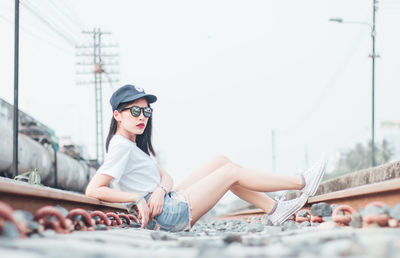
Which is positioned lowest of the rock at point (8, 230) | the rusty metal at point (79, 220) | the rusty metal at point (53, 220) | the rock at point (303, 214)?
the rock at point (303, 214)

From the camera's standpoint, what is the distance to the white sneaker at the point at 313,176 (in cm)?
383

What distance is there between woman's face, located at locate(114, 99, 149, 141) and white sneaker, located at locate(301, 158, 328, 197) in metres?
1.45

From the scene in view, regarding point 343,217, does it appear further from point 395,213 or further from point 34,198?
point 34,198

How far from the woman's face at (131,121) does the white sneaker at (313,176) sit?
1449 millimetres

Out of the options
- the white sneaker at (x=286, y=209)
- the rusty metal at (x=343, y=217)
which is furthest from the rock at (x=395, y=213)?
the white sneaker at (x=286, y=209)

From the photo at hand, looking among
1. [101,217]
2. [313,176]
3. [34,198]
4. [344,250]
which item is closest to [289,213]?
[313,176]

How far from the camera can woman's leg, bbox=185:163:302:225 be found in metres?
3.75

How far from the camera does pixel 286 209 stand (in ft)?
13.0

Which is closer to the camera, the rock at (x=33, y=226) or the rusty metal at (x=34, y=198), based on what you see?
the rock at (x=33, y=226)

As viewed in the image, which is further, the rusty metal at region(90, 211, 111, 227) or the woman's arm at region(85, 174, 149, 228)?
the woman's arm at region(85, 174, 149, 228)

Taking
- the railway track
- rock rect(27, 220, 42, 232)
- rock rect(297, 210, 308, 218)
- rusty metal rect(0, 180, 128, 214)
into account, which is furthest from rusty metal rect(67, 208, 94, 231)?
rock rect(297, 210, 308, 218)

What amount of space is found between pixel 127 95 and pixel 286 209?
5.52 feet

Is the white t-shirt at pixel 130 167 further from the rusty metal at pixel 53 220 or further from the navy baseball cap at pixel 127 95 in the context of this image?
the rusty metal at pixel 53 220

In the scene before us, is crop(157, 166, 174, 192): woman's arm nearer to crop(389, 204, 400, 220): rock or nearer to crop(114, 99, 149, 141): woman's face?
crop(114, 99, 149, 141): woman's face
